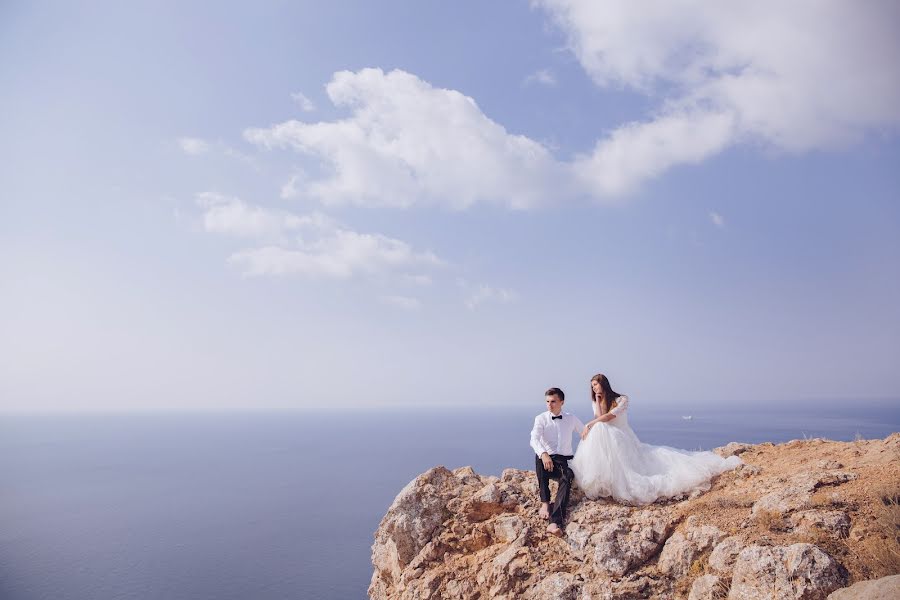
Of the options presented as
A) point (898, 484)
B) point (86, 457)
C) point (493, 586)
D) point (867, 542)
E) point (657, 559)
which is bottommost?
point (86, 457)

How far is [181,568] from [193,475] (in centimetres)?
7896

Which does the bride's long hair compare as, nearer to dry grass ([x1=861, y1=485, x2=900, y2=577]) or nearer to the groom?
the groom

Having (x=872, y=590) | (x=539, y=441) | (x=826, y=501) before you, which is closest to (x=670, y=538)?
(x=826, y=501)

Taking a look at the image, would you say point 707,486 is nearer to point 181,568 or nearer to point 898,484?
point 898,484

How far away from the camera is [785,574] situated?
23.7 ft

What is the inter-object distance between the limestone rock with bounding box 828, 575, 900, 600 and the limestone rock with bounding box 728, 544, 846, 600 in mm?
188

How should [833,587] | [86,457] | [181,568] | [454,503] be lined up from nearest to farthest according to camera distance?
[833,587] < [454,503] < [181,568] < [86,457]

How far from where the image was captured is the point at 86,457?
178 m

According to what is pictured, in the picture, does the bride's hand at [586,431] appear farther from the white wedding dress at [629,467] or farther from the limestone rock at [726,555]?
the limestone rock at [726,555]

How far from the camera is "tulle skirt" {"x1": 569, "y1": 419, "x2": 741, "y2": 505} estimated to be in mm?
10641

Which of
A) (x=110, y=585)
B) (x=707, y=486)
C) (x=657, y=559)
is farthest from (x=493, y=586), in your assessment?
(x=110, y=585)

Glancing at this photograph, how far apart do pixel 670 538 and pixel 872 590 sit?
3.04 meters

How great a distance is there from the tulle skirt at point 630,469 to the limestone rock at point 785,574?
290 centimetres

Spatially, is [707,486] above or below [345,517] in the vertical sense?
above
